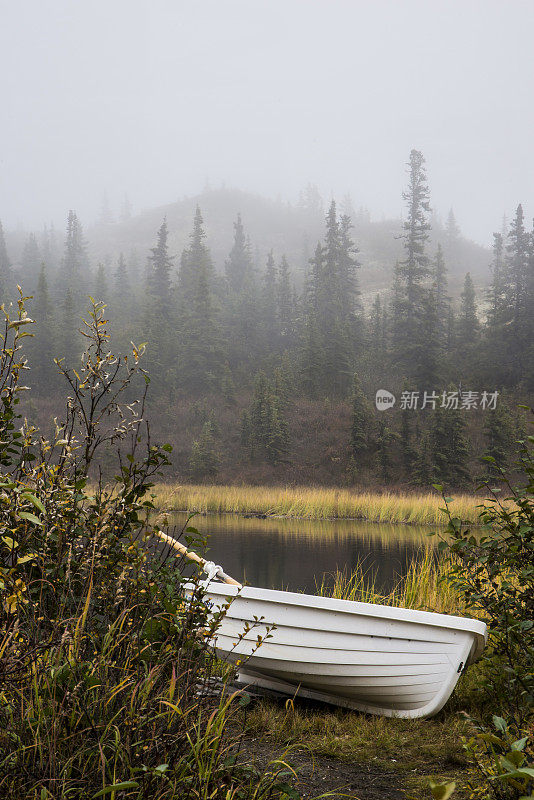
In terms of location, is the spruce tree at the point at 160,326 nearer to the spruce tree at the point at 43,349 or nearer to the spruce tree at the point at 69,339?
the spruce tree at the point at 69,339

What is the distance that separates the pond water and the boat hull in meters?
3.54

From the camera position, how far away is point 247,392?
39562 millimetres

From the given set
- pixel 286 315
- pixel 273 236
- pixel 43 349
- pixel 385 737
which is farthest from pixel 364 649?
pixel 273 236

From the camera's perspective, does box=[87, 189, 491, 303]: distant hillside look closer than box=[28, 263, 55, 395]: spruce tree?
No

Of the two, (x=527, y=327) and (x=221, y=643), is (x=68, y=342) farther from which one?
(x=221, y=643)

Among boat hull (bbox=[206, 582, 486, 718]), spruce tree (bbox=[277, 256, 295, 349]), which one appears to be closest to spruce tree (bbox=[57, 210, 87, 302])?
spruce tree (bbox=[277, 256, 295, 349])

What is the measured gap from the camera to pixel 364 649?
12.2ft

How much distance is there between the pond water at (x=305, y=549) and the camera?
392 inches

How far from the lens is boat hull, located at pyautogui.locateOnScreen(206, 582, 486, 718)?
3623mm

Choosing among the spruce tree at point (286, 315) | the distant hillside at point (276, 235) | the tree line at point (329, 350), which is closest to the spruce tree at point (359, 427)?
the tree line at point (329, 350)

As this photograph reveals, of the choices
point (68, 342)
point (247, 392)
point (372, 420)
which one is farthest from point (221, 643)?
point (68, 342)

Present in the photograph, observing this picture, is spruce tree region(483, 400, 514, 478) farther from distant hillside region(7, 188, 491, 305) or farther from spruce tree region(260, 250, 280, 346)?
distant hillside region(7, 188, 491, 305)

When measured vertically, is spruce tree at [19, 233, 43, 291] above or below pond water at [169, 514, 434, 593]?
above

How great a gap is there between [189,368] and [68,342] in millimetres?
7711
